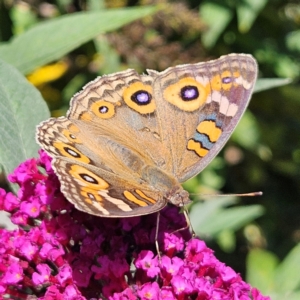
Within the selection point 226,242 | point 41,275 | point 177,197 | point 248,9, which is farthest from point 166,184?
point 226,242

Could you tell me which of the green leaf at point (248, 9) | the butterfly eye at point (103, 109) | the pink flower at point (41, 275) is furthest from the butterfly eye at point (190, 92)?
the green leaf at point (248, 9)

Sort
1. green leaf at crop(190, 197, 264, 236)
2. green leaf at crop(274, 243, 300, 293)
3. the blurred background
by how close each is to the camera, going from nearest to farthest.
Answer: green leaf at crop(274, 243, 300, 293)
green leaf at crop(190, 197, 264, 236)
the blurred background

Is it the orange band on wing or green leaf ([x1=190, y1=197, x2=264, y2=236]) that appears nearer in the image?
the orange band on wing

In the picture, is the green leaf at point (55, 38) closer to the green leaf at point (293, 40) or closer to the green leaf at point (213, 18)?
the green leaf at point (213, 18)

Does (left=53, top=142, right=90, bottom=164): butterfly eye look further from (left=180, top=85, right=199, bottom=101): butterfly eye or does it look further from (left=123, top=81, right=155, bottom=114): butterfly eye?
(left=180, top=85, right=199, bottom=101): butterfly eye

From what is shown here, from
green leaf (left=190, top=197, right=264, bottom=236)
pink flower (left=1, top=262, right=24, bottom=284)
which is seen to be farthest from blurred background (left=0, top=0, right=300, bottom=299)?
pink flower (left=1, top=262, right=24, bottom=284)

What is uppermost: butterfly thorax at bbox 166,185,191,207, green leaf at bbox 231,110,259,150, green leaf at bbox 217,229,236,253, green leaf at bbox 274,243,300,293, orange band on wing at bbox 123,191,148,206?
orange band on wing at bbox 123,191,148,206
